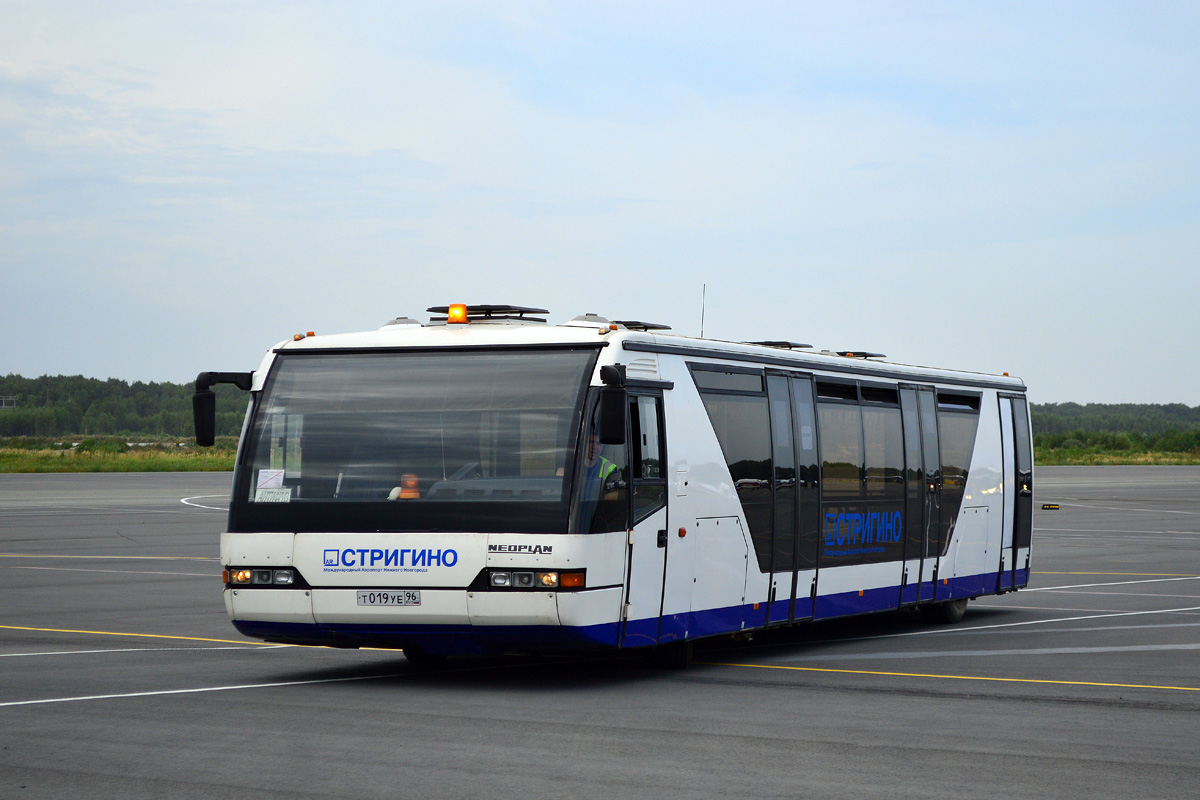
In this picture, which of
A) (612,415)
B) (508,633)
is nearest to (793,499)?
(612,415)

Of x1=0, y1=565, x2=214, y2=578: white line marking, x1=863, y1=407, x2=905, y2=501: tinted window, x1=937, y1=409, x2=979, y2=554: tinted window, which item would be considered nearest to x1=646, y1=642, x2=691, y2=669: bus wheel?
x1=863, y1=407, x2=905, y2=501: tinted window

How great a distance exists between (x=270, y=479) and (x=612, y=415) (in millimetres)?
2761

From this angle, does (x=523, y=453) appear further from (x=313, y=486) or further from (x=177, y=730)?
(x=177, y=730)

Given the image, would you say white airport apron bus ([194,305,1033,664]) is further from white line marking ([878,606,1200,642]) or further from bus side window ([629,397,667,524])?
white line marking ([878,606,1200,642])

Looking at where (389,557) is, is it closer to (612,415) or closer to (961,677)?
(612,415)

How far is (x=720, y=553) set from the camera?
1274cm

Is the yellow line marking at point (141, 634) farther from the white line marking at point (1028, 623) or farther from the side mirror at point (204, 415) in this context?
the white line marking at point (1028, 623)

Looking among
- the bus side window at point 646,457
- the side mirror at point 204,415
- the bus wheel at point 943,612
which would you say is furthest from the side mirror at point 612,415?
the bus wheel at point 943,612

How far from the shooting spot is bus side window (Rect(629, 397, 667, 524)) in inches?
460

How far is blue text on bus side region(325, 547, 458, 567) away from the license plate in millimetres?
199

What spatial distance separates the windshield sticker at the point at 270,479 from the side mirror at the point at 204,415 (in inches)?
20.0

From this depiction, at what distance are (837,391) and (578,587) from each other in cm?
512

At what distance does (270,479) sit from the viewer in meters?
11.7

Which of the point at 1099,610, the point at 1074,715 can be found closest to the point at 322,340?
the point at 1074,715
